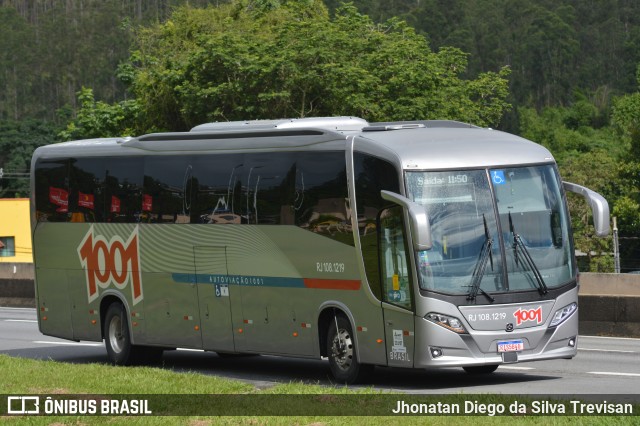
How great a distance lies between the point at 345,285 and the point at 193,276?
3.43 meters

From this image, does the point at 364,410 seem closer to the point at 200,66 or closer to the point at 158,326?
the point at 158,326

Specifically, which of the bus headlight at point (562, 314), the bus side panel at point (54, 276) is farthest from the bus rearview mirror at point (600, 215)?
the bus side panel at point (54, 276)

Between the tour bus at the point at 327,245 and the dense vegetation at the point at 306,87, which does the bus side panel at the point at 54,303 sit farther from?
the dense vegetation at the point at 306,87

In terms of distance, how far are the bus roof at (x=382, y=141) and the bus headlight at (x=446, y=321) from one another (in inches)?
69.9

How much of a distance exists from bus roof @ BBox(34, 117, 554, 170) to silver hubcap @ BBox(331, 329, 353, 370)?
7.76 ft

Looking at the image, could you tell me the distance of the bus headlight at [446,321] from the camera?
15.5m

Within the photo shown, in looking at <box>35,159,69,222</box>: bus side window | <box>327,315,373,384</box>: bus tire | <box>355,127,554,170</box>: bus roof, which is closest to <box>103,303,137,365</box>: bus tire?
<box>35,159,69,222</box>: bus side window

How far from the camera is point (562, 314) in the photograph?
16.2 meters

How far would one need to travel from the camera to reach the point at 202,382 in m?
15.6

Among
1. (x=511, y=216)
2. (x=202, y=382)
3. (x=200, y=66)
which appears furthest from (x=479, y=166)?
(x=200, y=66)

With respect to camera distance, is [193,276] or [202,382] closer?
[202,382]

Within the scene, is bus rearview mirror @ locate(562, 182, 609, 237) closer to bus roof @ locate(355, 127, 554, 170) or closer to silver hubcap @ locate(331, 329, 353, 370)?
bus roof @ locate(355, 127, 554, 170)

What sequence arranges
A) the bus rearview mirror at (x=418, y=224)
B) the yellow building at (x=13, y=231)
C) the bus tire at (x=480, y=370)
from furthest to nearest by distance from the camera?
the yellow building at (x=13, y=231)
the bus tire at (x=480, y=370)
the bus rearview mirror at (x=418, y=224)

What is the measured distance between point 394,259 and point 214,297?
403cm
